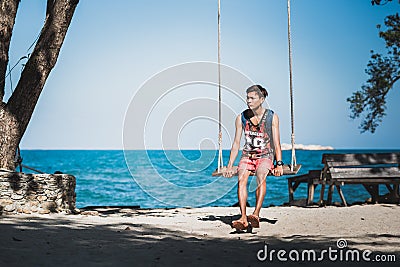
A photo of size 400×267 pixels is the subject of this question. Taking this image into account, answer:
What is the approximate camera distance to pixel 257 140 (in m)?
6.98

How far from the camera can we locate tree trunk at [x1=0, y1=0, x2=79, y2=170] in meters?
8.66

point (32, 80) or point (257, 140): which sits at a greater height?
point (32, 80)

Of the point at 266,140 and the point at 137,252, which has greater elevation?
the point at 266,140

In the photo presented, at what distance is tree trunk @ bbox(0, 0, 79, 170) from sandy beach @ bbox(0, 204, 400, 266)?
1437 millimetres

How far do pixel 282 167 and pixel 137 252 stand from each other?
8.50ft

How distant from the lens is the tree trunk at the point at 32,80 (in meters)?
8.66

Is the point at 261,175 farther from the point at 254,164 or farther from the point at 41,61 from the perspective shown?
the point at 41,61

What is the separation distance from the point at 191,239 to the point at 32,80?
4121mm

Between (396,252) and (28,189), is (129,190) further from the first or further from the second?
(396,252)

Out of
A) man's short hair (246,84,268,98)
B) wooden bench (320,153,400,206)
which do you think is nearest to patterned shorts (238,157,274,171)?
man's short hair (246,84,268,98)

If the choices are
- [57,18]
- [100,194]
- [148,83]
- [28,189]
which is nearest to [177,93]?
[148,83]

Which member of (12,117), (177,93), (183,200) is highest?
(177,93)

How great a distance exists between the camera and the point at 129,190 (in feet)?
133

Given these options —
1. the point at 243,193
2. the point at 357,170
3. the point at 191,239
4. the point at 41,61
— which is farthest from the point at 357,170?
the point at 41,61
